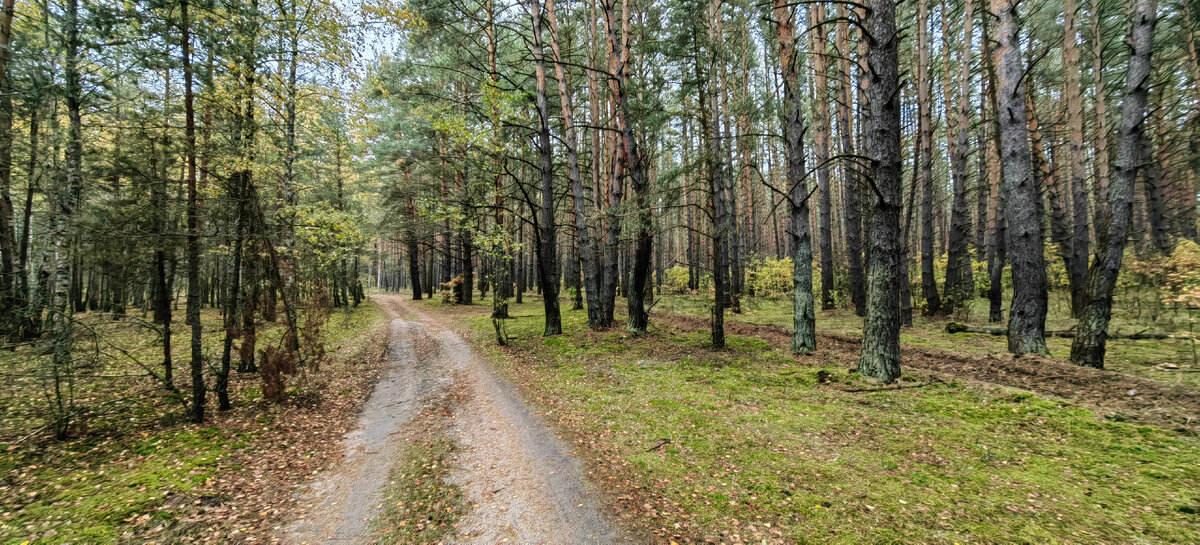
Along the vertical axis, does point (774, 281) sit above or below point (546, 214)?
below

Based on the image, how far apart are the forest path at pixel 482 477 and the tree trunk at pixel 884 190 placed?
531 cm

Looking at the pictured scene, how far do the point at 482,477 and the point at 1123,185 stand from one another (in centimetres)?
1012

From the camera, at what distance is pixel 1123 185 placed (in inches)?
246

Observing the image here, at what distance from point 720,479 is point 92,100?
13360mm

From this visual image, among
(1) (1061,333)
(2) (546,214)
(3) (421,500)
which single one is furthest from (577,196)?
(1) (1061,333)

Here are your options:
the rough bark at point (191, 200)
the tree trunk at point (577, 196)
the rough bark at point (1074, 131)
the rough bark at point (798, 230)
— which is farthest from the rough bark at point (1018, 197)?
the rough bark at point (191, 200)

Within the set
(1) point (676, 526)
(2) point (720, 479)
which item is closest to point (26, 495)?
(1) point (676, 526)

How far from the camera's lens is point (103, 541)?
3455 millimetres

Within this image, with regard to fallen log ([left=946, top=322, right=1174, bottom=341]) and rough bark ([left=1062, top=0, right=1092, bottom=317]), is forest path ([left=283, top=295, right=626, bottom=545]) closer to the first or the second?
fallen log ([left=946, top=322, right=1174, bottom=341])

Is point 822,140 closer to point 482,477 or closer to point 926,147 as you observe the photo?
point 926,147

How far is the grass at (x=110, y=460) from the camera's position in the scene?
370 cm

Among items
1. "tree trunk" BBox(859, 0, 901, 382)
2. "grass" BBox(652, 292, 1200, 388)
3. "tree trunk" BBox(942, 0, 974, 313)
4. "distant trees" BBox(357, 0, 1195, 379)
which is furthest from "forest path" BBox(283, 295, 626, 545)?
"tree trunk" BBox(942, 0, 974, 313)

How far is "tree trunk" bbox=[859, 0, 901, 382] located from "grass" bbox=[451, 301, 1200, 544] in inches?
28.4

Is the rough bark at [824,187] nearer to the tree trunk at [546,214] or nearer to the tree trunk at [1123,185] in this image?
the tree trunk at [1123,185]
